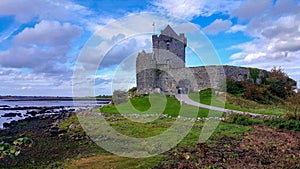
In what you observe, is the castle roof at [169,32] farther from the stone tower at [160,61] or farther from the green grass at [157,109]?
the green grass at [157,109]

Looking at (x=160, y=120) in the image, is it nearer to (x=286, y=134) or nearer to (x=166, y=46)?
(x=286, y=134)

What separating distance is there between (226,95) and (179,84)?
978 cm

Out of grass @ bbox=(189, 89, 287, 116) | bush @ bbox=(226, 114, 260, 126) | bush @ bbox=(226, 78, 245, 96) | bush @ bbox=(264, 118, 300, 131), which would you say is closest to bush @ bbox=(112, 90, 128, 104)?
grass @ bbox=(189, 89, 287, 116)

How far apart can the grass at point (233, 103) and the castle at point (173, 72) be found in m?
2.63

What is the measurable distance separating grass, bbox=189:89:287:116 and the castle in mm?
2628

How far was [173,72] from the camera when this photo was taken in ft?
144

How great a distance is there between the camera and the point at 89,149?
14984mm

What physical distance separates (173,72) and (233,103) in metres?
14.4

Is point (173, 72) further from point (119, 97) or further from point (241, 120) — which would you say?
point (241, 120)

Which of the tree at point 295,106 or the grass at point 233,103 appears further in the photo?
the grass at point 233,103

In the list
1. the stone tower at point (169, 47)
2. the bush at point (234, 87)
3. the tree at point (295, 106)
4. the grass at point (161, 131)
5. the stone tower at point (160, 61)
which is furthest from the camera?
the stone tower at point (169, 47)

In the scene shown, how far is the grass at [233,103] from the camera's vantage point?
2767cm

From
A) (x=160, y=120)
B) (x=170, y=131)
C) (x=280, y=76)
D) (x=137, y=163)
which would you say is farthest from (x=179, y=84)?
(x=137, y=163)

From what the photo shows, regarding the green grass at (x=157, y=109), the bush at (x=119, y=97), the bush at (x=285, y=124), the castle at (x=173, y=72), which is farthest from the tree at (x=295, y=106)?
the bush at (x=119, y=97)
